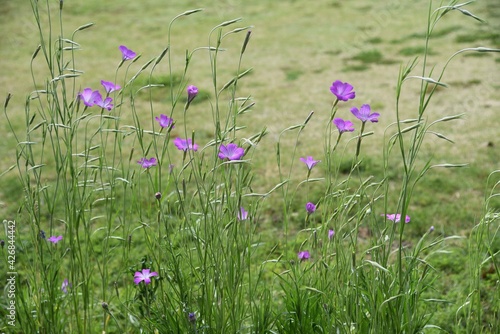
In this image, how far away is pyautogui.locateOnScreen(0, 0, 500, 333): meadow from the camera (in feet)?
5.79

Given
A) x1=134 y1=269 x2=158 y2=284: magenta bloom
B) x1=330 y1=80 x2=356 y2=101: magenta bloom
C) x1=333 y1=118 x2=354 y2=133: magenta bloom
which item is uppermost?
x1=330 y1=80 x2=356 y2=101: magenta bloom

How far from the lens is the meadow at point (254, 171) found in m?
1.76

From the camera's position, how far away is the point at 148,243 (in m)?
1.89

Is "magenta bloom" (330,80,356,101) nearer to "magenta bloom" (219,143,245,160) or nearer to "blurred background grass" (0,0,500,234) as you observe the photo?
"magenta bloom" (219,143,245,160)

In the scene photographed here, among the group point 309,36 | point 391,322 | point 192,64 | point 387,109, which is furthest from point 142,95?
point 391,322

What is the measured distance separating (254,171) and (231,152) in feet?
8.00

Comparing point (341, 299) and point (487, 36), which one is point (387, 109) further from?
point (341, 299)

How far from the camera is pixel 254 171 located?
4.18 meters

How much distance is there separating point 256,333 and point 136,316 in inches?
15.7

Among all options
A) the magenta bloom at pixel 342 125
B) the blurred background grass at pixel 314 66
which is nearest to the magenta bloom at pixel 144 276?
the magenta bloom at pixel 342 125

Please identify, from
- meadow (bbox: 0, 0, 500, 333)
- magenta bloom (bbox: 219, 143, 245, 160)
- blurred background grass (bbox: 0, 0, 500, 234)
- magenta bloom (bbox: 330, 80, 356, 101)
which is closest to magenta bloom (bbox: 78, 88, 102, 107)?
meadow (bbox: 0, 0, 500, 333)

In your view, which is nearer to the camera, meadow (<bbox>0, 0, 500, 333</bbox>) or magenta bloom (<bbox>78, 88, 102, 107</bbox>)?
meadow (<bbox>0, 0, 500, 333</bbox>)

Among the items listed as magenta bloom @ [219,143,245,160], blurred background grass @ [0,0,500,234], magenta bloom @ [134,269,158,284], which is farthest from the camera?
blurred background grass @ [0,0,500,234]

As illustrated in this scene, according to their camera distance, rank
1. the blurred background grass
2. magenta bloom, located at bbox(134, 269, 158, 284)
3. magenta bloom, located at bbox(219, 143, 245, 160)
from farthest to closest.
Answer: the blurred background grass < magenta bloom, located at bbox(134, 269, 158, 284) < magenta bloom, located at bbox(219, 143, 245, 160)
